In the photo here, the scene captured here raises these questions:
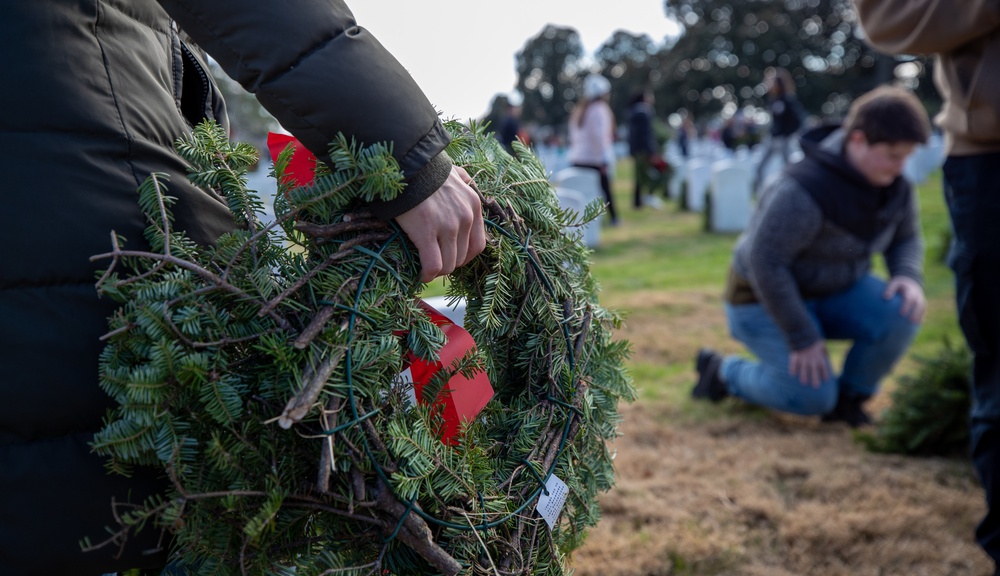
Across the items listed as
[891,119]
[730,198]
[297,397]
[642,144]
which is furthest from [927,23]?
[642,144]

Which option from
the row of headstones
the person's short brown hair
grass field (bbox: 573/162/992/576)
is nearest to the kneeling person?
the person's short brown hair

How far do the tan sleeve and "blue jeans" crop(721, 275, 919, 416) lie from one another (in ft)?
5.14

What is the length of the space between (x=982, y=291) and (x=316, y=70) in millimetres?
1944

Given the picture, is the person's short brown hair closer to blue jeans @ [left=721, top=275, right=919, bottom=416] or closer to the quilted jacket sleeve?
blue jeans @ [left=721, top=275, right=919, bottom=416]

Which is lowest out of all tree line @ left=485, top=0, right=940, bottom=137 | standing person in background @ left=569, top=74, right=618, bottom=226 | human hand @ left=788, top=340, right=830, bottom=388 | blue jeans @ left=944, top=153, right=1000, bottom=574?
tree line @ left=485, top=0, right=940, bottom=137

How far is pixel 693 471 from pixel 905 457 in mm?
918

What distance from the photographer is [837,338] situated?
3.66m

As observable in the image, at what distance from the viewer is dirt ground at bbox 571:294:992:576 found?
2.43 m

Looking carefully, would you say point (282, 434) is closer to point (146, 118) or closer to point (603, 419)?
point (146, 118)

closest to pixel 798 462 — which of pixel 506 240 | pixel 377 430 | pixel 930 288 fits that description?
pixel 506 240

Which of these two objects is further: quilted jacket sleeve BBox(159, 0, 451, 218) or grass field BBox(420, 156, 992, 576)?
grass field BBox(420, 156, 992, 576)

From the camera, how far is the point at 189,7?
1.02 m

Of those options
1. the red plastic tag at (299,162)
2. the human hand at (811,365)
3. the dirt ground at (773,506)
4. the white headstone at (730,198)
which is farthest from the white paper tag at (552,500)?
the white headstone at (730,198)

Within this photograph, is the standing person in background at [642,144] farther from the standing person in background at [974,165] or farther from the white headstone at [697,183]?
the standing person in background at [974,165]
